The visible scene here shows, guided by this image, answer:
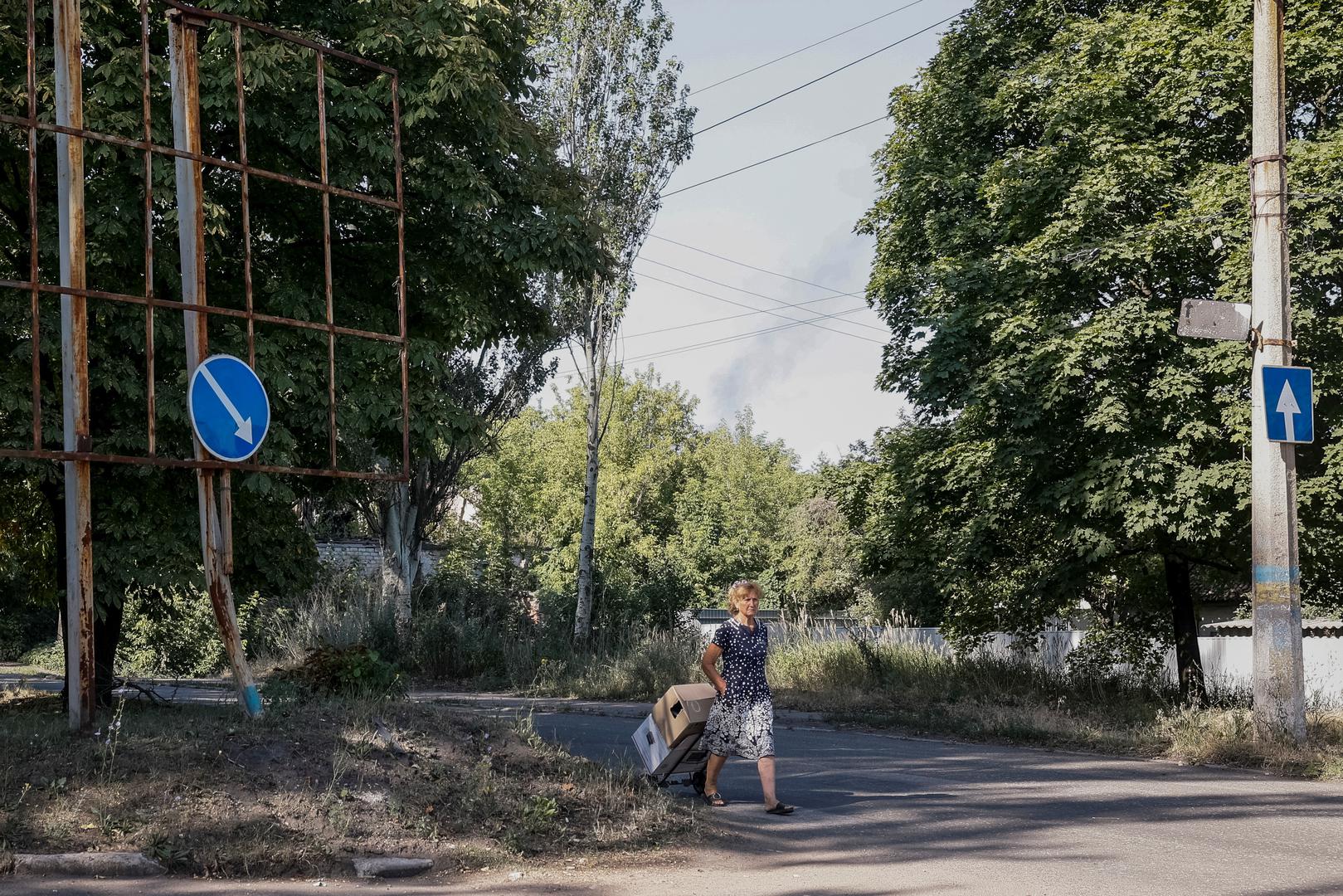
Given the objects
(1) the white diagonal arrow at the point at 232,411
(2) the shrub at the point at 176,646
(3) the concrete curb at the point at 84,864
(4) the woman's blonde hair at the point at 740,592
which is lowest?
(2) the shrub at the point at 176,646

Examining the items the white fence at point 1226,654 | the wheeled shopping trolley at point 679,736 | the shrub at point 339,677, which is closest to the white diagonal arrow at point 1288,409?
the white fence at point 1226,654

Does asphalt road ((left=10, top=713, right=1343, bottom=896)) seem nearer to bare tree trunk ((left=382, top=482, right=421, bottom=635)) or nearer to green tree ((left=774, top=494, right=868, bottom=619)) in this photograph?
bare tree trunk ((left=382, top=482, right=421, bottom=635))

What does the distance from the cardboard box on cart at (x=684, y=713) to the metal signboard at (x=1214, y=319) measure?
732 centimetres

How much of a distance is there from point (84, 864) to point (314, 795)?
1.49 metres

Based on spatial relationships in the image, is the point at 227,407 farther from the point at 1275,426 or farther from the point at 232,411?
the point at 1275,426

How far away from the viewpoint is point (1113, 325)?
720 inches

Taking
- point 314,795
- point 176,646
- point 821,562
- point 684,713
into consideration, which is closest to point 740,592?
point 684,713

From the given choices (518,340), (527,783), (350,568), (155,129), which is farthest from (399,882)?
(350,568)

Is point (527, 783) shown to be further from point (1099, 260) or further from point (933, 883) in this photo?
point (1099, 260)

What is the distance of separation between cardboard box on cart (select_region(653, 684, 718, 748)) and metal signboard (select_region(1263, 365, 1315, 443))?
754 cm

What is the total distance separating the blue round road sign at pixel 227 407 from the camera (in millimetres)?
8875

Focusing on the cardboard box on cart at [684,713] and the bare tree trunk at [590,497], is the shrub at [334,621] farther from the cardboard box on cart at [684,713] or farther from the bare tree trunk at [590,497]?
the cardboard box on cart at [684,713]

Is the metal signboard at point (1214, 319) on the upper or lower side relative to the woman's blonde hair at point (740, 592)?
upper

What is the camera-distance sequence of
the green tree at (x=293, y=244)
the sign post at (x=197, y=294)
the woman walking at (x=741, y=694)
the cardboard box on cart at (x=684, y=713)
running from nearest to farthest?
the woman walking at (x=741, y=694), the cardboard box on cart at (x=684, y=713), the sign post at (x=197, y=294), the green tree at (x=293, y=244)
